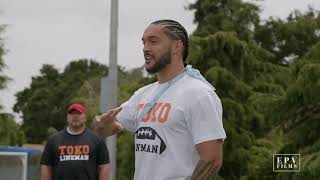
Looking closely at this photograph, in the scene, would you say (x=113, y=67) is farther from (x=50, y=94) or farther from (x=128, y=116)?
(x=50, y=94)

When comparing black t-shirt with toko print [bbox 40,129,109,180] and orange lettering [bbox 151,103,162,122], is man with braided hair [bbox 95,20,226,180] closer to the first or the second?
orange lettering [bbox 151,103,162,122]

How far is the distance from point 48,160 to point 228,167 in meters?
8.43

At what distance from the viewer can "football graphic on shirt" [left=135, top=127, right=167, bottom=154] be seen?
2.97 m

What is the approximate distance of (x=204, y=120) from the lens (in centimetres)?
291

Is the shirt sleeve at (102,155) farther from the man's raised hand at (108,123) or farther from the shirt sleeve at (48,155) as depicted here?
the man's raised hand at (108,123)

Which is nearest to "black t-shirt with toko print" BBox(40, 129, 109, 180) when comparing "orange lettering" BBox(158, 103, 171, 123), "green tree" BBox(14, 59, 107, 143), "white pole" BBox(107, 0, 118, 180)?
"white pole" BBox(107, 0, 118, 180)

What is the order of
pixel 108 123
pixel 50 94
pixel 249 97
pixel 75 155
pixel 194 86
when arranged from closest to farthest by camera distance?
pixel 194 86 → pixel 108 123 → pixel 75 155 → pixel 249 97 → pixel 50 94

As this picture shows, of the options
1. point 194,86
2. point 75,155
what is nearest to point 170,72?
point 194,86

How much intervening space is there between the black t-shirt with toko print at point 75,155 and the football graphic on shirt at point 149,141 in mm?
3628

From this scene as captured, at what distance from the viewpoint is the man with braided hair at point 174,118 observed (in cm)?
291

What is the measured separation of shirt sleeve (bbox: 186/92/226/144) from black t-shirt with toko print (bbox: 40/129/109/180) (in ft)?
12.6

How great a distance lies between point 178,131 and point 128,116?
46 cm

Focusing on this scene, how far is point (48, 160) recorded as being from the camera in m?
6.85

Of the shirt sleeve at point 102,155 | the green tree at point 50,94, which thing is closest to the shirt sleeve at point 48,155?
the shirt sleeve at point 102,155
